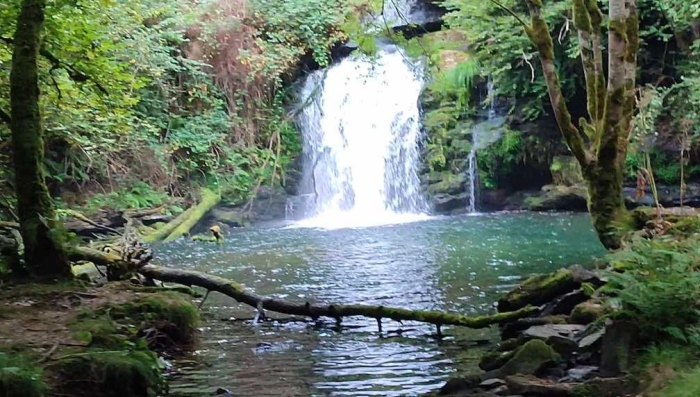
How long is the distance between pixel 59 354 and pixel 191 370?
143cm

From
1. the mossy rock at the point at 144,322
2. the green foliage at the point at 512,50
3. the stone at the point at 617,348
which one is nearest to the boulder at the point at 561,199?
the green foliage at the point at 512,50

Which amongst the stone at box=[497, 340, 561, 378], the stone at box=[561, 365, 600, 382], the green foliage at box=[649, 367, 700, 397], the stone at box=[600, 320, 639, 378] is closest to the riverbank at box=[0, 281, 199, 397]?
the stone at box=[497, 340, 561, 378]

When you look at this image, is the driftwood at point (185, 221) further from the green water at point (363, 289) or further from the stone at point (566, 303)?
the stone at point (566, 303)

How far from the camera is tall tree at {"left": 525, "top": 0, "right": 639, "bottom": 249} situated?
9.92m

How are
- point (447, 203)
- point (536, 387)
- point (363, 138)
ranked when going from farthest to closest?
point (363, 138), point (447, 203), point (536, 387)

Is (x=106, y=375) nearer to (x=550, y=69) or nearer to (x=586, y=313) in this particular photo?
(x=586, y=313)

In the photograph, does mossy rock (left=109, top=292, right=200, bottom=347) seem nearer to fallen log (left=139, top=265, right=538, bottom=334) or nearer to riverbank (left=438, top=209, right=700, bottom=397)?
fallen log (left=139, top=265, right=538, bottom=334)

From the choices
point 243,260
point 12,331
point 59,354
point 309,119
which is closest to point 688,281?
point 59,354

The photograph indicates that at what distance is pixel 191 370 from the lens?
272 inches

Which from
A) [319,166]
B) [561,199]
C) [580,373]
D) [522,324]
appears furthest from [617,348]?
[319,166]

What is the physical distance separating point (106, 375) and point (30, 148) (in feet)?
11.4

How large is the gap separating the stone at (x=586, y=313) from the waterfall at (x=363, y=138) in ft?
56.9

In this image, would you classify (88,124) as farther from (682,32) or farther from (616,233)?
(682,32)

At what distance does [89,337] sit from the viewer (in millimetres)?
6219
